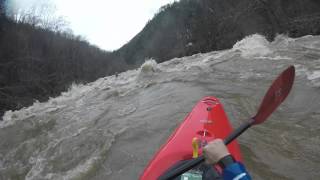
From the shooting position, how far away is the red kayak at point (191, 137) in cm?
300

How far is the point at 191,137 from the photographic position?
3410 mm

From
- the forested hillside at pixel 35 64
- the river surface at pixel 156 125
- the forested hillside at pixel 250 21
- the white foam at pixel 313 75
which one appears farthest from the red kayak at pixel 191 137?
the forested hillside at pixel 35 64

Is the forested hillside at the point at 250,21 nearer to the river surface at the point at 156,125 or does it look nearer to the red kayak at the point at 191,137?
the river surface at the point at 156,125

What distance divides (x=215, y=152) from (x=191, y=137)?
1.46m

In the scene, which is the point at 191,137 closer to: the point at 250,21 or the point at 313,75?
the point at 313,75

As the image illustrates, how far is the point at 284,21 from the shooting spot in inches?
745

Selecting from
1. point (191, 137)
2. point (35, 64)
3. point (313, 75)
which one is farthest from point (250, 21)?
point (191, 137)

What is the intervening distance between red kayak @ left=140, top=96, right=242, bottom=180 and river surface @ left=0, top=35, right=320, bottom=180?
1.73ft

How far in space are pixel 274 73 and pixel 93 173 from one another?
167 inches

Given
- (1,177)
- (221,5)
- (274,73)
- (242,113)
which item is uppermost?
(221,5)

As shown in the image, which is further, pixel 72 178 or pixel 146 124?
pixel 146 124

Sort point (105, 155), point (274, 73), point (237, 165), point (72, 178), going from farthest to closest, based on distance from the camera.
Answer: point (274, 73) < point (105, 155) < point (72, 178) < point (237, 165)

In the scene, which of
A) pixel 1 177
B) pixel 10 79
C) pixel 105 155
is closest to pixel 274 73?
pixel 105 155

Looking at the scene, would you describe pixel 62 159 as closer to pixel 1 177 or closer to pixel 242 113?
pixel 1 177
